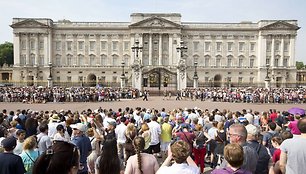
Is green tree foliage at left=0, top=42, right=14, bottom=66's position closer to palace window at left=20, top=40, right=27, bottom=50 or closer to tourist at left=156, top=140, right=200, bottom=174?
palace window at left=20, top=40, right=27, bottom=50

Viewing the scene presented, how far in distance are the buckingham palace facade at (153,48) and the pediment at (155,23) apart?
242 mm

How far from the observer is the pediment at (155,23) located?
7400 centimetres

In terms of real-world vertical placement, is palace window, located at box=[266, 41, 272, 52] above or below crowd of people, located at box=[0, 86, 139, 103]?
above

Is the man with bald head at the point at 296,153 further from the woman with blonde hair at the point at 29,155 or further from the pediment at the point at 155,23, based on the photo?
the pediment at the point at 155,23

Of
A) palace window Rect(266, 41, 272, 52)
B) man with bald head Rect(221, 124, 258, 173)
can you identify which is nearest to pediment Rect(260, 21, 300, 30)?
palace window Rect(266, 41, 272, 52)

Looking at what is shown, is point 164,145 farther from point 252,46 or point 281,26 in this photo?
point 281,26

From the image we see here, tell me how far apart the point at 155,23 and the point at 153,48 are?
6256 millimetres

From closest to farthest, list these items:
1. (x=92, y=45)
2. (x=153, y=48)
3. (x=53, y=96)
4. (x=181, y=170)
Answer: (x=181, y=170)
(x=53, y=96)
(x=153, y=48)
(x=92, y=45)

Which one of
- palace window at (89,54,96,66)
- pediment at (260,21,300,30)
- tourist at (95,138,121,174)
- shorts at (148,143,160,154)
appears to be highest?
pediment at (260,21,300,30)

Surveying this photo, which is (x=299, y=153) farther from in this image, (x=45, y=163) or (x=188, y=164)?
(x=45, y=163)

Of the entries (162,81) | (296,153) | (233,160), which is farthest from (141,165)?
(162,81)

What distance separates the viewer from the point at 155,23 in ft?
244

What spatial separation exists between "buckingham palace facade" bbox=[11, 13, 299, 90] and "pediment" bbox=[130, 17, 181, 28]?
0.79 feet

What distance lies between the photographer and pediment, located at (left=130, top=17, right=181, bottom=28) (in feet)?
243
